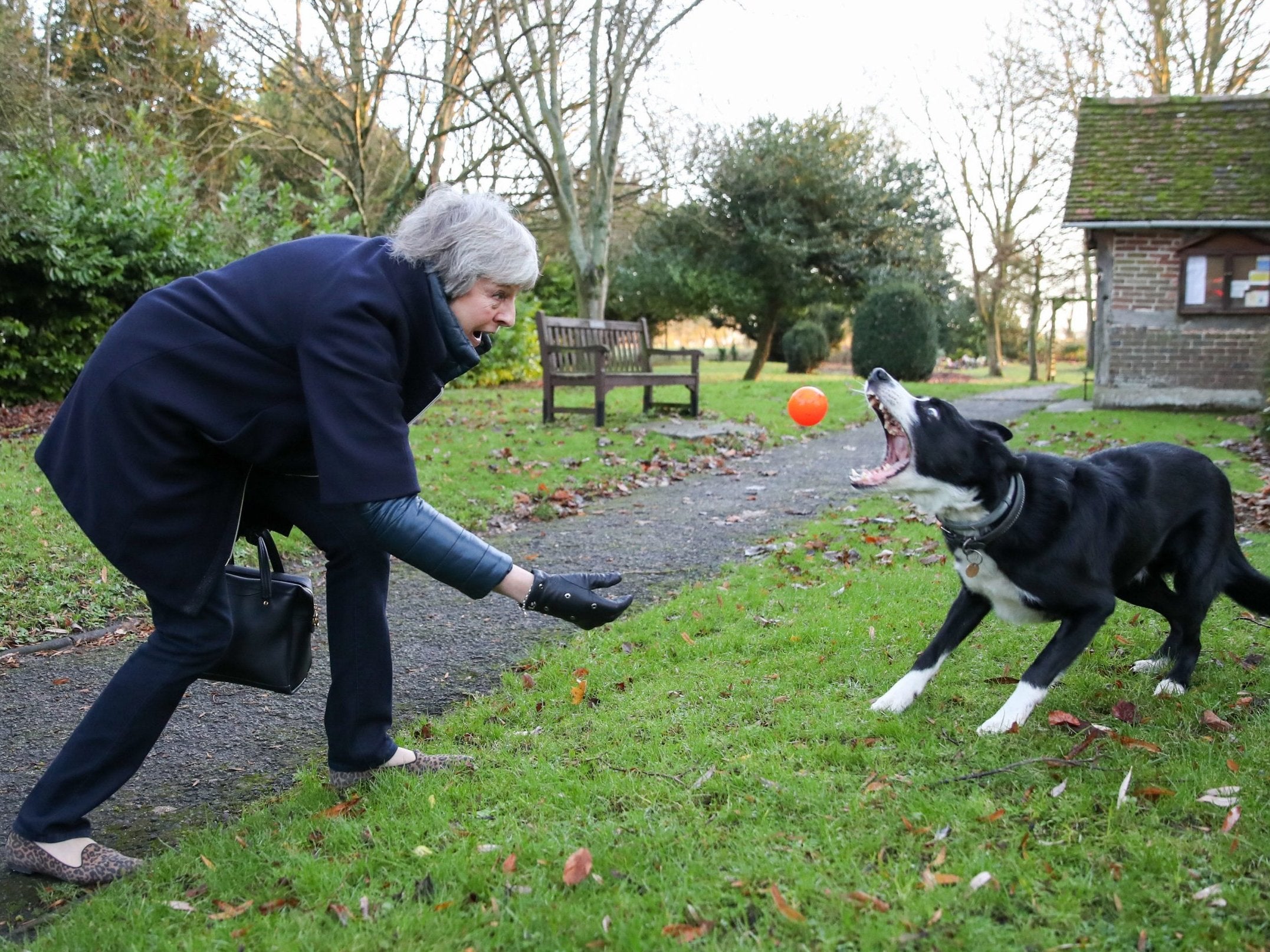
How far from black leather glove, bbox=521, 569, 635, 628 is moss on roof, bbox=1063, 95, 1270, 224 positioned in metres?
15.3

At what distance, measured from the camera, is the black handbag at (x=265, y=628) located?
10.0 ft

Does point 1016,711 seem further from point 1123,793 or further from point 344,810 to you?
point 344,810

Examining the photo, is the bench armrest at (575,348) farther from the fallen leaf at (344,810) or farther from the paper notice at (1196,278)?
the paper notice at (1196,278)

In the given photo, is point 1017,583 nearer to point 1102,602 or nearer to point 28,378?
point 1102,602

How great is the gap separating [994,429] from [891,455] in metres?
0.39

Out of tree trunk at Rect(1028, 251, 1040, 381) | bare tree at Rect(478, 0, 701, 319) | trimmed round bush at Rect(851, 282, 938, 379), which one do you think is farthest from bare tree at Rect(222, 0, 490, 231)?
tree trunk at Rect(1028, 251, 1040, 381)

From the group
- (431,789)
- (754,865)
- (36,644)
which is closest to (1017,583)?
(754,865)

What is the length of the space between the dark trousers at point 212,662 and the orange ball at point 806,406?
16.9ft

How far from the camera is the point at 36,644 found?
4.95 metres

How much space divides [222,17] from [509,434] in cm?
1084

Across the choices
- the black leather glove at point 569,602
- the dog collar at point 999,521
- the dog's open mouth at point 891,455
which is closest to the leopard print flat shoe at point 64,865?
the black leather glove at point 569,602

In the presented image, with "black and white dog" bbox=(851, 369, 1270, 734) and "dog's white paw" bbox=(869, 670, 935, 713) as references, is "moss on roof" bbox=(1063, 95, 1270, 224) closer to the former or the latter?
"black and white dog" bbox=(851, 369, 1270, 734)

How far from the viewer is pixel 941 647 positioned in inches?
151

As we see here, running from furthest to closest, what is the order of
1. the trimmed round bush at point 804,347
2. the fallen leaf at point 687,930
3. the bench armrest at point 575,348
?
the trimmed round bush at point 804,347 → the bench armrest at point 575,348 → the fallen leaf at point 687,930
